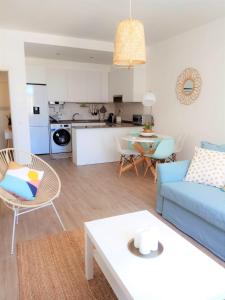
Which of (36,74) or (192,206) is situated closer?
(192,206)

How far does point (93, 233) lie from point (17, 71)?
12.5ft

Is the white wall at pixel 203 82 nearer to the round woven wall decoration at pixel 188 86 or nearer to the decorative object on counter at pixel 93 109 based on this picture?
the round woven wall decoration at pixel 188 86

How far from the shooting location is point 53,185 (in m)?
2.73

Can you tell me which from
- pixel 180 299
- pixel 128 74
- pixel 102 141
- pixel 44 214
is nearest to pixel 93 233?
pixel 180 299

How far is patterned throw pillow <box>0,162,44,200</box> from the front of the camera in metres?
2.31

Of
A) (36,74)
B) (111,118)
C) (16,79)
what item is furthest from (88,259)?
(111,118)

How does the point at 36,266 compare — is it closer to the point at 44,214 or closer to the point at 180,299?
the point at 44,214

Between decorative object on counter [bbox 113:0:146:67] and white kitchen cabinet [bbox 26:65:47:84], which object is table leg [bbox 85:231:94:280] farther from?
white kitchen cabinet [bbox 26:65:47:84]

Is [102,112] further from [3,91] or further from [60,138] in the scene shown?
[3,91]

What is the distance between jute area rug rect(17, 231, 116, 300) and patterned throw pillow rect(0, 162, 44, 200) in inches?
18.5

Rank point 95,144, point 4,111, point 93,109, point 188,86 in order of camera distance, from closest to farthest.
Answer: point 188,86
point 95,144
point 4,111
point 93,109

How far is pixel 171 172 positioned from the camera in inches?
109

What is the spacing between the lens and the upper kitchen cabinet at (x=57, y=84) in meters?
6.04

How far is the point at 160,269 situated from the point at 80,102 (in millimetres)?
5777
